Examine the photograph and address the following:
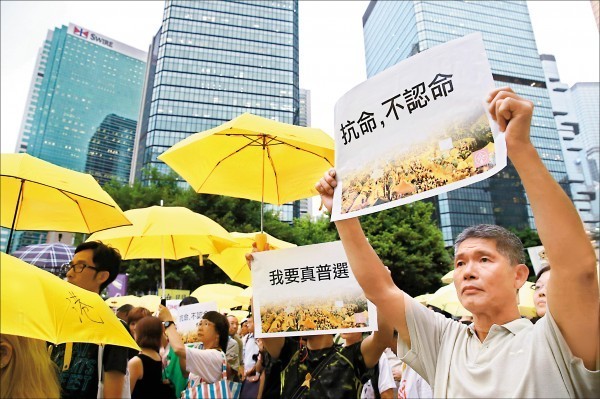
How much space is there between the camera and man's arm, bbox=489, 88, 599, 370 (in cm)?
125

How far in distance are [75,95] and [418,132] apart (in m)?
131

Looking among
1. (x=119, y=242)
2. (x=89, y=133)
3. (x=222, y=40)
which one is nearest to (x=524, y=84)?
(x=222, y=40)

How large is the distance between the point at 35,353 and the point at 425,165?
188 cm

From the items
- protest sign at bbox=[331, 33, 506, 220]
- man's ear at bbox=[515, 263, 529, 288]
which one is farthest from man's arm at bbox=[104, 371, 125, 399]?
man's ear at bbox=[515, 263, 529, 288]

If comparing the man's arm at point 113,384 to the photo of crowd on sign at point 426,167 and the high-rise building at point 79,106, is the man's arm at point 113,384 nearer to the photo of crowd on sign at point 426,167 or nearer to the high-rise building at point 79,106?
the photo of crowd on sign at point 426,167

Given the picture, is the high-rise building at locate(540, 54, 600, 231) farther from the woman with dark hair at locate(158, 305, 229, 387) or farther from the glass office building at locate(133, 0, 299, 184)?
the woman with dark hair at locate(158, 305, 229, 387)

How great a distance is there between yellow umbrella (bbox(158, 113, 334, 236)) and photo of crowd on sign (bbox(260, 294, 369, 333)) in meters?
1.44

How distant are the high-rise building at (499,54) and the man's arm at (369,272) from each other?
241 ft

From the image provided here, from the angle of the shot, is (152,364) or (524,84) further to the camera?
(524,84)

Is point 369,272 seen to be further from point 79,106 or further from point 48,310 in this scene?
point 79,106

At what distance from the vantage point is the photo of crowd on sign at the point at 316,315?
274cm

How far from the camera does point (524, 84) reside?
291 feet

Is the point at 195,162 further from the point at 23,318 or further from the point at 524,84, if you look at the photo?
the point at 524,84

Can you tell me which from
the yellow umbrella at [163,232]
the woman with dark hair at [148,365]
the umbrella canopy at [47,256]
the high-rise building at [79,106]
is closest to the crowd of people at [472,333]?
the woman with dark hair at [148,365]
